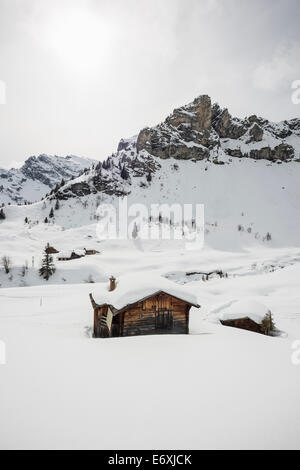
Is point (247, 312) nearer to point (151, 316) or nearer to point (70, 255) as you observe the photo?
point (151, 316)

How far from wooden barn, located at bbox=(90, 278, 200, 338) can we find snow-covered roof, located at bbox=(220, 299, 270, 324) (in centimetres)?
510

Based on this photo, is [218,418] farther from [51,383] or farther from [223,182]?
[223,182]

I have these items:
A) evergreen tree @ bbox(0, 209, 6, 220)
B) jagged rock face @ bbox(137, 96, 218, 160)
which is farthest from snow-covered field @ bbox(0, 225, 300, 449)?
jagged rock face @ bbox(137, 96, 218, 160)

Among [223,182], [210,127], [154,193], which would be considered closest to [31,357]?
[154,193]

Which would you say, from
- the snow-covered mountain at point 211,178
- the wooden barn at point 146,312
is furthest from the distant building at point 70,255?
the wooden barn at point 146,312

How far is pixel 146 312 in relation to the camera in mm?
12273

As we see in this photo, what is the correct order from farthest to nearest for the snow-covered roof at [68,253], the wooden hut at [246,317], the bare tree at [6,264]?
1. the snow-covered roof at [68,253]
2. the bare tree at [6,264]
3. the wooden hut at [246,317]

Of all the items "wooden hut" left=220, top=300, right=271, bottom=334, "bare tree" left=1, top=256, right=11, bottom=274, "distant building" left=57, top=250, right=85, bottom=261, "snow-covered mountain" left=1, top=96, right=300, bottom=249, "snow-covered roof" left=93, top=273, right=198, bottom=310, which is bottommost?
"wooden hut" left=220, top=300, right=271, bottom=334

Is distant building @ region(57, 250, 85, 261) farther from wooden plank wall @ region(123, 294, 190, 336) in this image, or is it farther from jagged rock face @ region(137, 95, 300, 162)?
jagged rock face @ region(137, 95, 300, 162)

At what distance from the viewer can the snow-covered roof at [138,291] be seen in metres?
11.7

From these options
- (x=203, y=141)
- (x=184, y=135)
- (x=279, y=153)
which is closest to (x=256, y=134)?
(x=279, y=153)

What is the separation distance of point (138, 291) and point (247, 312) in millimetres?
9268

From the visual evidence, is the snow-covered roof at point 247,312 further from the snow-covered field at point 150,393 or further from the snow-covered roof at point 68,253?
the snow-covered roof at point 68,253

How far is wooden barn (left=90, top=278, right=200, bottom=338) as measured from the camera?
38.7ft
